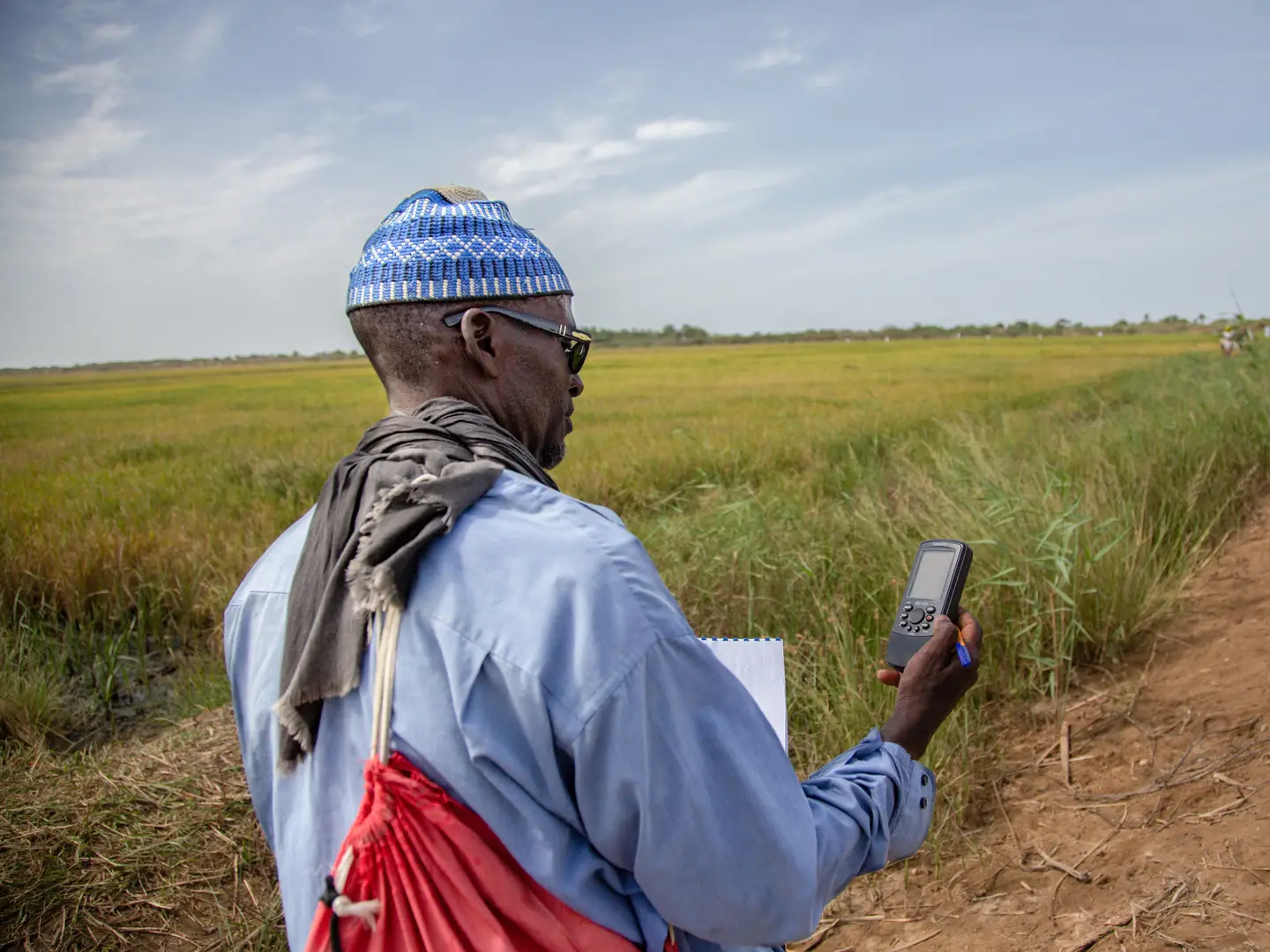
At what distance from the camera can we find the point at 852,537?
475 cm

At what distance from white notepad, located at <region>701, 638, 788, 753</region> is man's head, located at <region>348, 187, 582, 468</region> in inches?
19.5

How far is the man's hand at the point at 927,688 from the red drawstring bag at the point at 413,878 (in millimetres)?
584

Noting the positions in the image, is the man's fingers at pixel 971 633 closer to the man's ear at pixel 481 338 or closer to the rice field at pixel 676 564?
the man's ear at pixel 481 338

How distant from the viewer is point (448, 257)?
4.54 feet

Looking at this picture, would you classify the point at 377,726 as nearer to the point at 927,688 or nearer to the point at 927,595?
the point at 927,688

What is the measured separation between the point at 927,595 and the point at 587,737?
88 centimetres

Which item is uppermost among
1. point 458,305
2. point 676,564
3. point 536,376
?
point 458,305

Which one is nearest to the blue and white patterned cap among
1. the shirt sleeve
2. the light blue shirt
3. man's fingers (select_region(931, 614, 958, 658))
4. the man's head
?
the man's head

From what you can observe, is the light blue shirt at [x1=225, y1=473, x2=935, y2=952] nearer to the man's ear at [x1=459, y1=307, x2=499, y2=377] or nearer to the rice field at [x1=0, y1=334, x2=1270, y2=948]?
the man's ear at [x1=459, y1=307, x2=499, y2=377]

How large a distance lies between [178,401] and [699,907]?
14.1 m

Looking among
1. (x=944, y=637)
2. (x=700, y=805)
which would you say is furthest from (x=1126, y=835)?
(x=700, y=805)

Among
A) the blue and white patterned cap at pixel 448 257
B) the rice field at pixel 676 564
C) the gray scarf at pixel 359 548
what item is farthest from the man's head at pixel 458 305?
the rice field at pixel 676 564

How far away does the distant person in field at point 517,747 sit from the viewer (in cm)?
100

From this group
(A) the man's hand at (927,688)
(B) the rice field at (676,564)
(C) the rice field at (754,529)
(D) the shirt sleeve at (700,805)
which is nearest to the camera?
(D) the shirt sleeve at (700,805)
